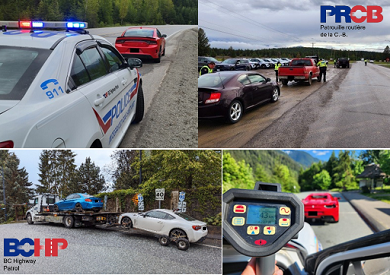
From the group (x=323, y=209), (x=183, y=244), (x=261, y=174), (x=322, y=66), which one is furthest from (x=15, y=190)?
(x=323, y=209)

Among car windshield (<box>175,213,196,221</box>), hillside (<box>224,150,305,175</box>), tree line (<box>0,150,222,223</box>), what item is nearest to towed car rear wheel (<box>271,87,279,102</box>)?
hillside (<box>224,150,305,175</box>)

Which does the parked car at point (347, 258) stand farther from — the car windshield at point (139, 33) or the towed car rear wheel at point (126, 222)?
the car windshield at point (139, 33)

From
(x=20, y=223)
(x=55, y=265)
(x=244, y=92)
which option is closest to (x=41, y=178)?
(x=20, y=223)

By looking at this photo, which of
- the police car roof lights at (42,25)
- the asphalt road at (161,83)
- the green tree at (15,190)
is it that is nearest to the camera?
the police car roof lights at (42,25)

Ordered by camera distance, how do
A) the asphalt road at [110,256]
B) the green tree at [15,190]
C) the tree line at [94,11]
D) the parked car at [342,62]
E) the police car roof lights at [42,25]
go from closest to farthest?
1. the police car roof lights at [42,25]
2. the green tree at [15,190]
3. the asphalt road at [110,256]
4. the parked car at [342,62]
5. the tree line at [94,11]

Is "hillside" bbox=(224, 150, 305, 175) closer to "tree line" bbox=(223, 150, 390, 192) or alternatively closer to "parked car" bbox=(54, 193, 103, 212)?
"tree line" bbox=(223, 150, 390, 192)

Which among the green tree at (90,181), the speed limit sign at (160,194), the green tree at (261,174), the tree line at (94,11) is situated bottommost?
the green tree at (261,174)

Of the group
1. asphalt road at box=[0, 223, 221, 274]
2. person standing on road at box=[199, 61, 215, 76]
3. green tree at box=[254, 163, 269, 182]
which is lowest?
asphalt road at box=[0, 223, 221, 274]

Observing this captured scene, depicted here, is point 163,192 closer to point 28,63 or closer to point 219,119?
point 219,119

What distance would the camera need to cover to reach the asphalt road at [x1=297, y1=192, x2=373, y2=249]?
4.91m

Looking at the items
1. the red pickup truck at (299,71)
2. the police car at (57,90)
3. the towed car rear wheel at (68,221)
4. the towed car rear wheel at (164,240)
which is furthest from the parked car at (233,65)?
the towed car rear wheel at (68,221)

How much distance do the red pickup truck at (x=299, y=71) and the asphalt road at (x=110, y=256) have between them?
3049 millimetres

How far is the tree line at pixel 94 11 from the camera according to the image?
563 centimetres

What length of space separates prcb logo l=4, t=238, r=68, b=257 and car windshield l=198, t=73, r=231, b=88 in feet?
8.64
